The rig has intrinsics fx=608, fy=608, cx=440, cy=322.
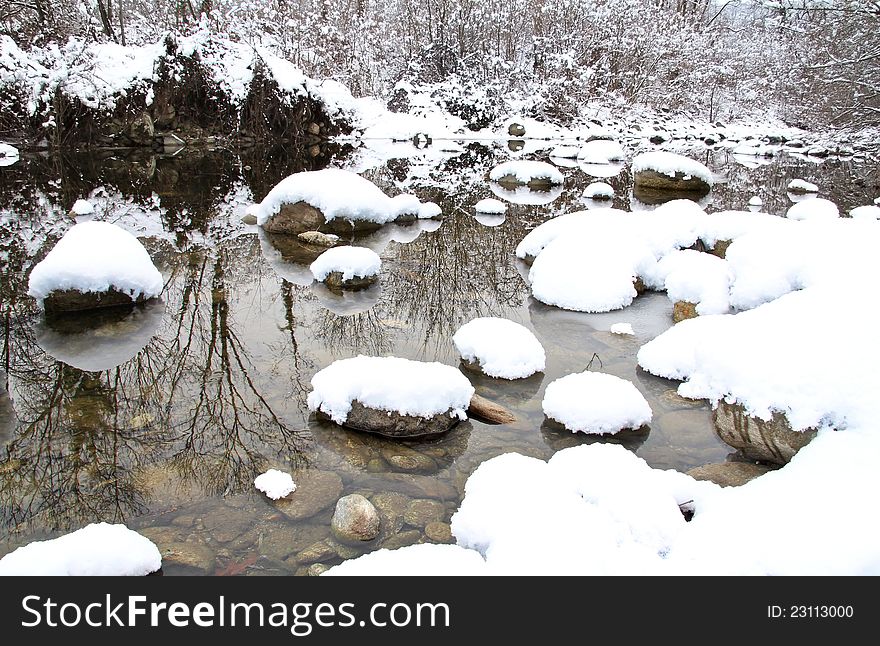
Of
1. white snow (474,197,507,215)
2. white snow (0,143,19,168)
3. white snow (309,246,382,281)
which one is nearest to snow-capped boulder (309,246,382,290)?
white snow (309,246,382,281)

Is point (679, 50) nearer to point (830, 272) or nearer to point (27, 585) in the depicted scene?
point (830, 272)

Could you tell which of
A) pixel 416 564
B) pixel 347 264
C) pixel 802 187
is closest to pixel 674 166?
pixel 802 187

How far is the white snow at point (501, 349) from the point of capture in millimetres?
4473

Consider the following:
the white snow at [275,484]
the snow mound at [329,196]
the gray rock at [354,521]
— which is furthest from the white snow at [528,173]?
the gray rock at [354,521]

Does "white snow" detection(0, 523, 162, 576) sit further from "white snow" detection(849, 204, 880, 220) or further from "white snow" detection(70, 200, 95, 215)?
"white snow" detection(849, 204, 880, 220)

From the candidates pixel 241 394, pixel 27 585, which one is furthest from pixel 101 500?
pixel 241 394

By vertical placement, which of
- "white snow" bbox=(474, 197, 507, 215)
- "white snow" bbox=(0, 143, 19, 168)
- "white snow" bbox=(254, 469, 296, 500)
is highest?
"white snow" bbox=(0, 143, 19, 168)

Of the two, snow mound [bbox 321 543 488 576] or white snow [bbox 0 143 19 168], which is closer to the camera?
snow mound [bbox 321 543 488 576]

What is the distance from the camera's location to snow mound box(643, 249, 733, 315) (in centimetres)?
544

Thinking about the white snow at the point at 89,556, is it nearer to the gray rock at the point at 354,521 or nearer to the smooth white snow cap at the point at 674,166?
the gray rock at the point at 354,521

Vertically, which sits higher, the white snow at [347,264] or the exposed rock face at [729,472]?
the white snow at [347,264]

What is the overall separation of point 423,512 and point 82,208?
26.0 feet

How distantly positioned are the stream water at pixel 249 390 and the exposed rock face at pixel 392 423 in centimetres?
7

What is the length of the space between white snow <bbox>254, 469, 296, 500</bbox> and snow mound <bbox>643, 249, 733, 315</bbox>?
3942 mm
